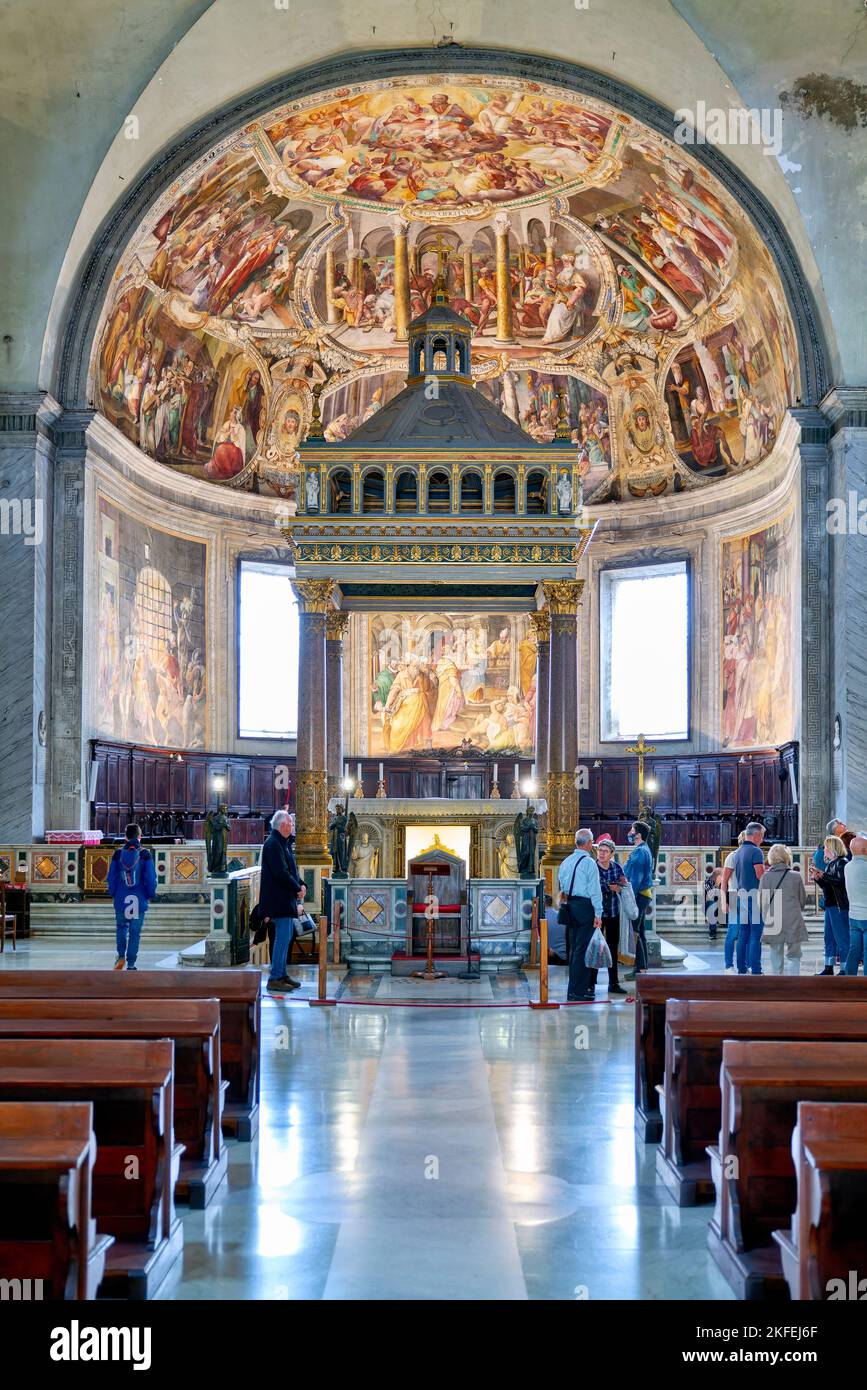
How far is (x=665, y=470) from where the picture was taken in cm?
3011

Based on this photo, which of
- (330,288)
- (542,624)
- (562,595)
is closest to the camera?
(562,595)

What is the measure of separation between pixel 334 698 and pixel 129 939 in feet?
23.2

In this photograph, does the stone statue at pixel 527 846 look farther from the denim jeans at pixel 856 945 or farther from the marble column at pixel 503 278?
the marble column at pixel 503 278

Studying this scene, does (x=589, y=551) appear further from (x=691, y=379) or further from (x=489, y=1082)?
(x=489, y=1082)

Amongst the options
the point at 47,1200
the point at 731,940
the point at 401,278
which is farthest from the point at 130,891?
the point at 401,278

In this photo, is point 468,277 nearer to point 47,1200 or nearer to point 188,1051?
point 188,1051

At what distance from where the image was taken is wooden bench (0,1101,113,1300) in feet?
13.9

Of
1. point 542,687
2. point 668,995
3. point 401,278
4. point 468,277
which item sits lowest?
point 668,995

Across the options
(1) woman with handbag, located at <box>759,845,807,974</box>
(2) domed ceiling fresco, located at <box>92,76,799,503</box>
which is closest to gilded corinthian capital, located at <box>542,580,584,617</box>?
(1) woman with handbag, located at <box>759,845,807,974</box>

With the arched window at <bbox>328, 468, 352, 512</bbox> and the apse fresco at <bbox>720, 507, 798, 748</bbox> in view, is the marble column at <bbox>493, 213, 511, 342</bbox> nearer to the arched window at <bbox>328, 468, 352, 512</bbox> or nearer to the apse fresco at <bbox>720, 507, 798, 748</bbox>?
the apse fresco at <bbox>720, 507, 798, 748</bbox>

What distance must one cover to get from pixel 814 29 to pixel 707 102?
2309 mm

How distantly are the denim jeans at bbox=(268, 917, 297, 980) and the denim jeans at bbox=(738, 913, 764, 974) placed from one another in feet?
14.7

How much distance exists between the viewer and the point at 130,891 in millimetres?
14000

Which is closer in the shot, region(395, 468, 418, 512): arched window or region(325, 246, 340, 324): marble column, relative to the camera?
region(395, 468, 418, 512): arched window
